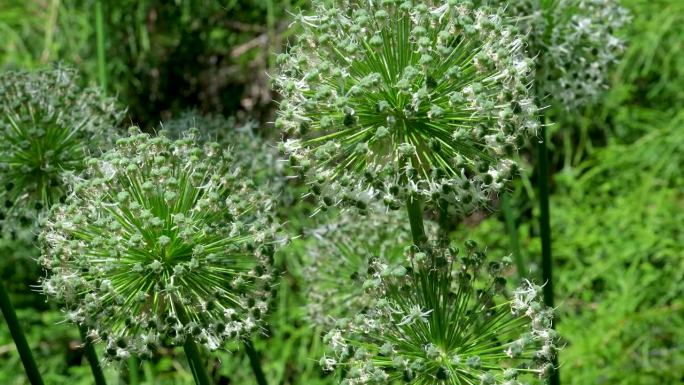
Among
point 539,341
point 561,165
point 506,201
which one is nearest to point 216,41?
point 561,165

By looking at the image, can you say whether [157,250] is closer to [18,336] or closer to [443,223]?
[18,336]

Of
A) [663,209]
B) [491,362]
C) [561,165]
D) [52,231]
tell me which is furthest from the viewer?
[561,165]

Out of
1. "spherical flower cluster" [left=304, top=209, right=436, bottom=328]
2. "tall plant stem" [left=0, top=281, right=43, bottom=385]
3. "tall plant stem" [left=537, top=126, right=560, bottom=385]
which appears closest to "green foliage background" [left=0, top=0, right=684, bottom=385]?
"spherical flower cluster" [left=304, top=209, right=436, bottom=328]

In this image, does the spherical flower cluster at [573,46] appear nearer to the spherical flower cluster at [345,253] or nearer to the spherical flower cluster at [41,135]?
the spherical flower cluster at [345,253]

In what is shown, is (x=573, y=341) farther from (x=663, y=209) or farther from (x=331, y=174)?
(x=331, y=174)

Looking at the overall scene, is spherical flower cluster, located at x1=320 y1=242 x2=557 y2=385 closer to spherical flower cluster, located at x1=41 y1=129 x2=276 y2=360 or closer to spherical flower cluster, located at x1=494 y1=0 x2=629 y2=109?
spherical flower cluster, located at x1=41 y1=129 x2=276 y2=360

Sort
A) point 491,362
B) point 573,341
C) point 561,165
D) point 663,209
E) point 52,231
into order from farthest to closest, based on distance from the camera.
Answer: point 561,165 → point 663,209 → point 573,341 → point 52,231 → point 491,362
